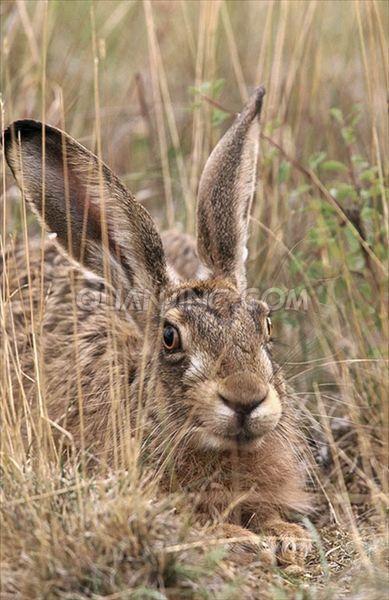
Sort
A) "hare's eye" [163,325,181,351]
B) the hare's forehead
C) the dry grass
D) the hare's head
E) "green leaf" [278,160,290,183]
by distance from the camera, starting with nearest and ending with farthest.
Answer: the dry grass
the hare's head
the hare's forehead
"hare's eye" [163,325,181,351]
"green leaf" [278,160,290,183]

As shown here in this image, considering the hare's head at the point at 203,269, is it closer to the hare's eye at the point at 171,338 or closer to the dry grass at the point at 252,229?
the hare's eye at the point at 171,338

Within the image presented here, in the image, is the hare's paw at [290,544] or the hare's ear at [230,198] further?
the hare's ear at [230,198]

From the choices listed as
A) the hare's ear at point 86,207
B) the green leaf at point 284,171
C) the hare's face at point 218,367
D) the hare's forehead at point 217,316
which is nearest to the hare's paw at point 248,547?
the hare's face at point 218,367

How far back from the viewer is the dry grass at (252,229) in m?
3.75

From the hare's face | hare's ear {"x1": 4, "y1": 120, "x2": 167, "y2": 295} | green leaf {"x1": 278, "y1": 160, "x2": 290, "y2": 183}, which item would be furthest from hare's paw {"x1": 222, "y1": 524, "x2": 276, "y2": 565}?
green leaf {"x1": 278, "y1": 160, "x2": 290, "y2": 183}

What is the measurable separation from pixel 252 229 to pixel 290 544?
2.26 m

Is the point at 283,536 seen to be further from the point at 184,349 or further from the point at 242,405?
the point at 184,349

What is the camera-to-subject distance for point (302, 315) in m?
5.93

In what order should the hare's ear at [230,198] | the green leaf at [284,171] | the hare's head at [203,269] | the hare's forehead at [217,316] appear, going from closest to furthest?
the hare's head at [203,269], the hare's forehead at [217,316], the hare's ear at [230,198], the green leaf at [284,171]

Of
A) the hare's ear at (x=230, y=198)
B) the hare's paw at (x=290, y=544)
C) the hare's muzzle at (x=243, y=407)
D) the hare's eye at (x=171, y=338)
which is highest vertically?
the hare's ear at (x=230, y=198)

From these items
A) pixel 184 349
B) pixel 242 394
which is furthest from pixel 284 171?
pixel 242 394

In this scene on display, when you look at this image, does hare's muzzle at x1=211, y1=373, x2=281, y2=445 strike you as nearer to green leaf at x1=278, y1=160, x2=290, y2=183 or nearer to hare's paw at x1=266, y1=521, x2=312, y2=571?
hare's paw at x1=266, y1=521, x2=312, y2=571

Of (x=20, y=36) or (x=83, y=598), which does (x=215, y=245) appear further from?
(x=20, y=36)

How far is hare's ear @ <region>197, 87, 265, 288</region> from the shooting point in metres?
5.21
